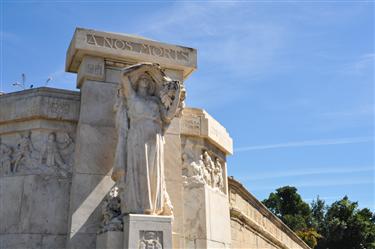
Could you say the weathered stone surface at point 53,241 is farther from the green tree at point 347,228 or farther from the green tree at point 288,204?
the green tree at point 288,204

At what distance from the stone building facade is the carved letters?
0.02 metres

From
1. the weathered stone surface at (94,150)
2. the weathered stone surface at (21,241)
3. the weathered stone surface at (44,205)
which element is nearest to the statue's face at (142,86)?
the weathered stone surface at (94,150)

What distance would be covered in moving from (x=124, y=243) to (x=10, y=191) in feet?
7.77

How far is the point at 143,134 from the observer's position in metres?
7.58

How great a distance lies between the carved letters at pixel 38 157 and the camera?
26.6 feet

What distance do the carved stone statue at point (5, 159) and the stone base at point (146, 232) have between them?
2.54m

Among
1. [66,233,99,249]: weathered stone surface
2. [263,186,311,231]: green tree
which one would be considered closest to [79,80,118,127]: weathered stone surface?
[66,233,99,249]: weathered stone surface

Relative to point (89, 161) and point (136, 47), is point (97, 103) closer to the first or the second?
point (89, 161)

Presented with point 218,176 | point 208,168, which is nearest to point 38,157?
point 208,168

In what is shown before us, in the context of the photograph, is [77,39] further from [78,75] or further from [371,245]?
[371,245]

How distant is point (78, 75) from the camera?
29.6 feet

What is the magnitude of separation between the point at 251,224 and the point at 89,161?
23.9 feet

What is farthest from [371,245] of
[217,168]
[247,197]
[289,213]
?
[217,168]

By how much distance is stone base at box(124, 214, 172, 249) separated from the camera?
6.94 m
